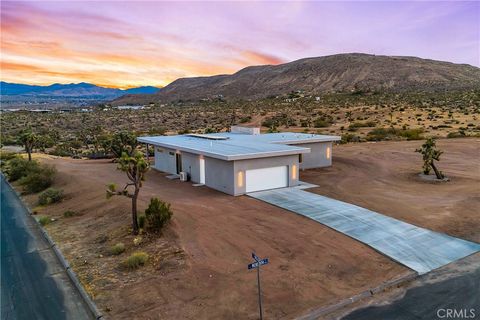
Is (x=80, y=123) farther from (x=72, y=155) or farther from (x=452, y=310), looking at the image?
(x=452, y=310)

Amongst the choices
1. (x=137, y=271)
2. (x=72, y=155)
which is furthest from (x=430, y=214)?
(x=72, y=155)

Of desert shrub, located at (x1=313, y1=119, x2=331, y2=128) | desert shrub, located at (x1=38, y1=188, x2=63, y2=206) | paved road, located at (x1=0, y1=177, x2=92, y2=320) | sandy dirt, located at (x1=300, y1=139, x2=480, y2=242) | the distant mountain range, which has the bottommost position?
paved road, located at (x1=0, y1=177, x2=92, y2=320)

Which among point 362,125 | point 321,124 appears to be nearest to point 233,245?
point 362,125

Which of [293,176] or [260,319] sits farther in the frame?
[293,176]

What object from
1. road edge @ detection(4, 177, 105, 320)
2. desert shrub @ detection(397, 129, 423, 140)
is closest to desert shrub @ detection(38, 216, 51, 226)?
road edge @ detection(4, 177, 105, 320)

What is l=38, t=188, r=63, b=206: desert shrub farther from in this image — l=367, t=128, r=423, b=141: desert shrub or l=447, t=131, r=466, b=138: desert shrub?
l=447, t=131, r=466, b=138: desert shrub

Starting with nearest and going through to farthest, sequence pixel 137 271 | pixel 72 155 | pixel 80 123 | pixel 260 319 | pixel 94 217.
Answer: pixel 260 319, pixel 137 271, pixel 94 217, pixel 72 155, pixel 80 123
